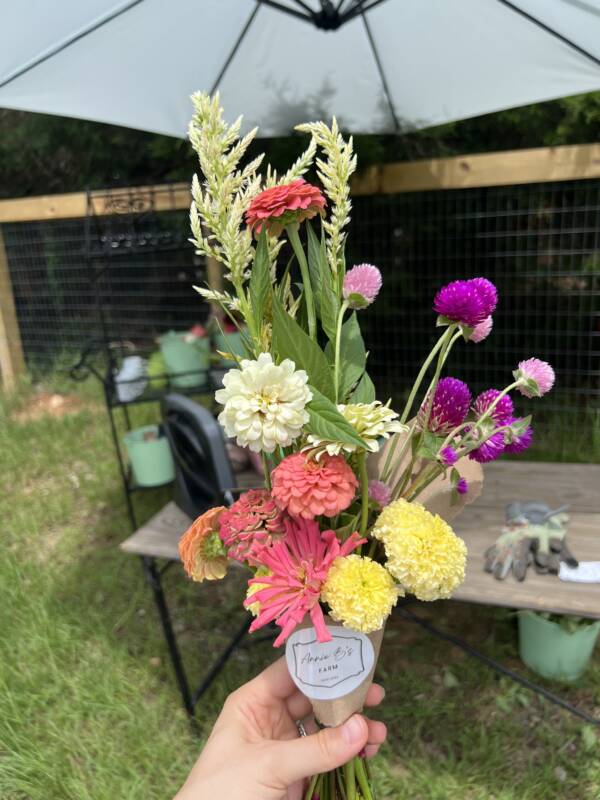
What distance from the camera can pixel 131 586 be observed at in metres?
2.61

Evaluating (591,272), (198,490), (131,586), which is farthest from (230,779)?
(591,272)

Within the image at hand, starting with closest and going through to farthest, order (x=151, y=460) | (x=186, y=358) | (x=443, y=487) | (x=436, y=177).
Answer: (x=443, y=487) → (x=151, y=460) → (x=186, y=358) → (x=436, y=177)

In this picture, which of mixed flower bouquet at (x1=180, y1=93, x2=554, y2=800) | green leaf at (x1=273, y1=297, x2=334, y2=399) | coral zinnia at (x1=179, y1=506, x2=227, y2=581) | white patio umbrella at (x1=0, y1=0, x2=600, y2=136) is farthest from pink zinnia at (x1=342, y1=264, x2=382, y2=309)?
white patio umbrella at (x1=0, y1=0, x2=600, y2=136)

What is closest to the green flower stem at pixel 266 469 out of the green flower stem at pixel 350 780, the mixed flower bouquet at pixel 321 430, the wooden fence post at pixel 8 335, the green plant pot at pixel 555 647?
the mixed flower bouquet at pixel 321 430

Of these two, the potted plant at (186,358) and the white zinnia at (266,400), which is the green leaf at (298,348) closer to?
the white zinnia at (266,400)

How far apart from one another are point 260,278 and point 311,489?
0.76ft

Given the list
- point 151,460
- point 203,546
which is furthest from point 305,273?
point 151,460

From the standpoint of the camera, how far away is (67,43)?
72.6 inches

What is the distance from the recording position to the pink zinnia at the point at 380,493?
76cm

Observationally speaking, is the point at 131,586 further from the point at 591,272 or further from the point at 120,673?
the point at 591,272

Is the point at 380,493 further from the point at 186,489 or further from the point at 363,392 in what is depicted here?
the point at 186,489

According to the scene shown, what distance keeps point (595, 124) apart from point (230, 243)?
10.6 ft

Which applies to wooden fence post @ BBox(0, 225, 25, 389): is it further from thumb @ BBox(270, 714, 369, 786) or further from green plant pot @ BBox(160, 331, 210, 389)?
thumb @ BBox(270, 714, 369, 786)

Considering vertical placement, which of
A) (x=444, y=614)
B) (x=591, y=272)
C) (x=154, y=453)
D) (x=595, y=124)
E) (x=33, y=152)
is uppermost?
(x=33, y=152)
